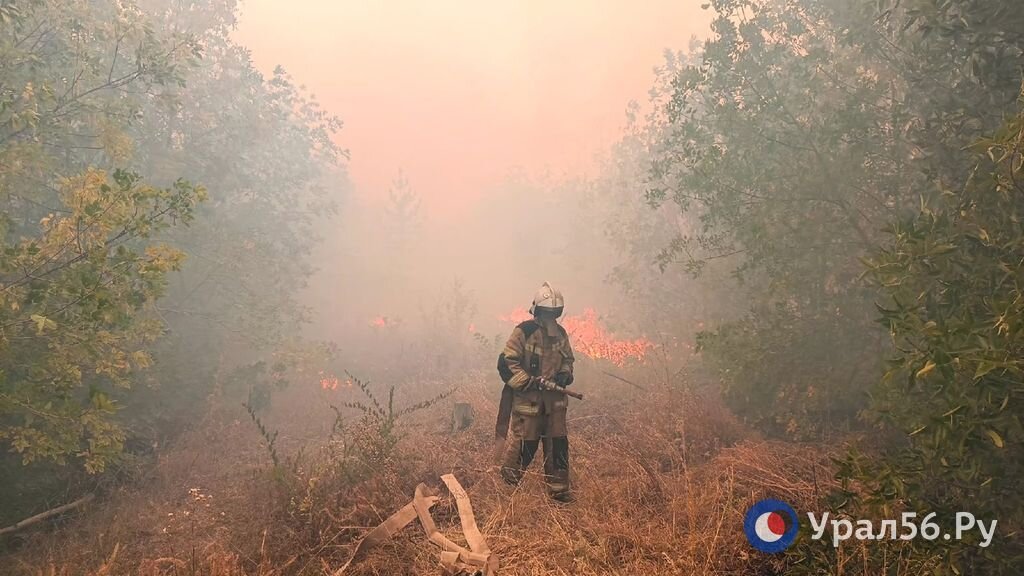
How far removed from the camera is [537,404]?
5680 mm

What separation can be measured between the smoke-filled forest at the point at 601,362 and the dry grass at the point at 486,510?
4 centimetres

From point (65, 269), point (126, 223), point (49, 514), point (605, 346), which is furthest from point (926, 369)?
point (605, 346)

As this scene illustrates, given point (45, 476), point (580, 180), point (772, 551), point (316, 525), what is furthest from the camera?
point (580, 180)

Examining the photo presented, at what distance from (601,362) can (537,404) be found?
7404 millimetres

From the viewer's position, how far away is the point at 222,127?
13891 millimetres

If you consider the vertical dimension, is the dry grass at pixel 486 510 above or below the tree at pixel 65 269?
below

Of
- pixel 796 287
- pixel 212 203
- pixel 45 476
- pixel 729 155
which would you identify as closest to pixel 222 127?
pixel 212 203

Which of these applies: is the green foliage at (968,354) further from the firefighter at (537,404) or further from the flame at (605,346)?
the flame at (605,346)

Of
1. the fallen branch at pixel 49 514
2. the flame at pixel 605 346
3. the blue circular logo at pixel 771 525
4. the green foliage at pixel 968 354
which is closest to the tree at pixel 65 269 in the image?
the fallen branch at pixel 49 514

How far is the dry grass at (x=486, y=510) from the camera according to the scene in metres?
4.06

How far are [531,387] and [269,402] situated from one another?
9.60m

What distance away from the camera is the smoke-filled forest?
146 inches

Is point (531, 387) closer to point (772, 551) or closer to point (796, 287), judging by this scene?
point (772, 551)

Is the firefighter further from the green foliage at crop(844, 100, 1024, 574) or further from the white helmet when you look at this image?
the green foliage at crop(844, 100, 1024, 574)
